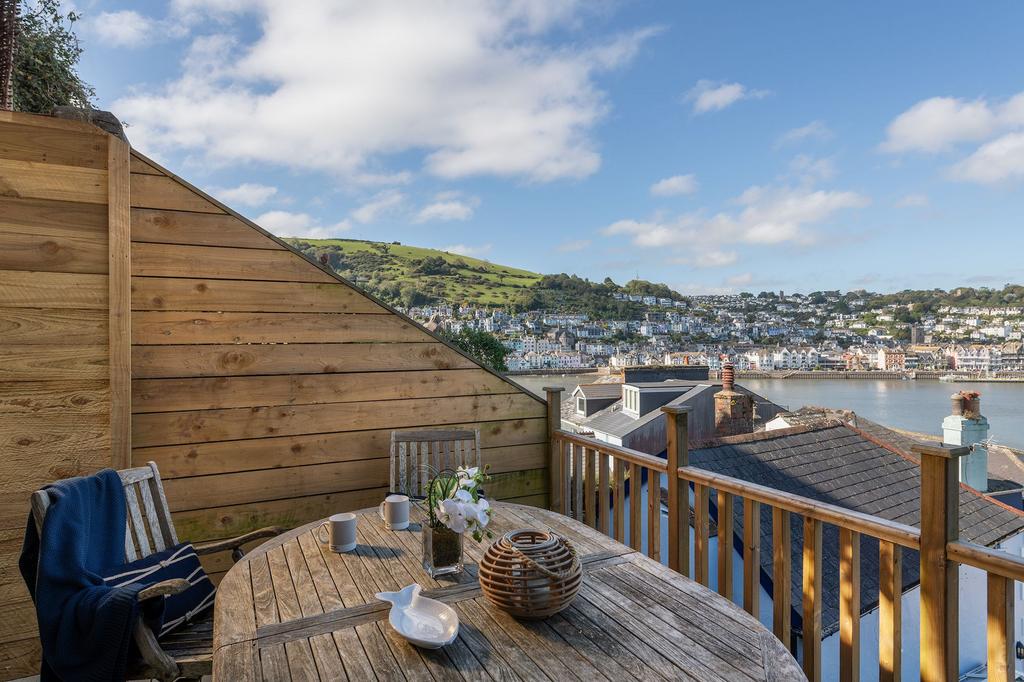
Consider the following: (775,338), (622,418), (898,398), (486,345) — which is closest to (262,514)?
(622,418)

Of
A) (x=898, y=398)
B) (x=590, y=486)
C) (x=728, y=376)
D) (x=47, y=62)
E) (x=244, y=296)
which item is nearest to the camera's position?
(x=244, y=296)

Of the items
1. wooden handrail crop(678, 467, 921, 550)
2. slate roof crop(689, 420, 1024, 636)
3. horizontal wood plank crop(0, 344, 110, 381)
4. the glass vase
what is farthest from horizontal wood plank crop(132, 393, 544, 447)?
slate roof crop(689, 420, 1024, 636)

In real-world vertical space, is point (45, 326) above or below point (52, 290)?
below

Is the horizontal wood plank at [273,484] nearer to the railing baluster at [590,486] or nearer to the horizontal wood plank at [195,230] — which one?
the railing baluster at [590,486]

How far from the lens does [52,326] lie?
2252 mm

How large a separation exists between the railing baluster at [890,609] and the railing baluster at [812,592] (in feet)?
0.69

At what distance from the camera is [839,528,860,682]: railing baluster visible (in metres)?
1.61

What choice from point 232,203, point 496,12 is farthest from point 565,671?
point 496,12

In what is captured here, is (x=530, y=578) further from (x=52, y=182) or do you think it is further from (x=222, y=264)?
(x=52, y=182)

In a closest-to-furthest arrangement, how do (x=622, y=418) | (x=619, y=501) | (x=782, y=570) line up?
1. (x=782, y=570)
2. (x=619, y=501)
3. (x=622, y=418)

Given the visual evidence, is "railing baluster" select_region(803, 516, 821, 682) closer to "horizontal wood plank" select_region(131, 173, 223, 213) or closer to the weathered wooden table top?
the weathered wooden table top

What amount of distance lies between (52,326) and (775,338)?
1101 inches

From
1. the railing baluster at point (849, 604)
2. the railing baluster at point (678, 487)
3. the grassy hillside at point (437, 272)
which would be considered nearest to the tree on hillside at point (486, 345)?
the grassy hillside at point (437, 272)

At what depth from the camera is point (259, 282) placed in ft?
8.74
